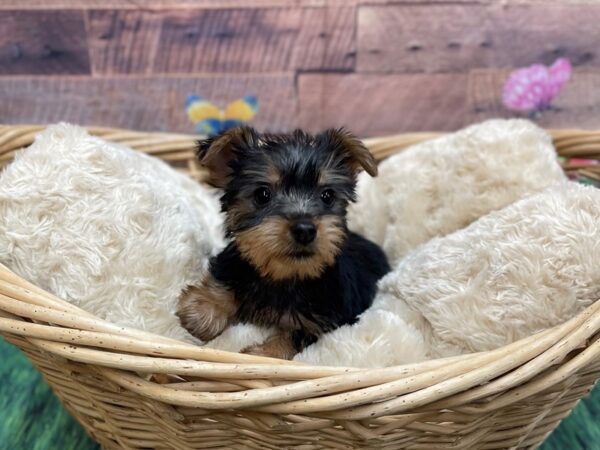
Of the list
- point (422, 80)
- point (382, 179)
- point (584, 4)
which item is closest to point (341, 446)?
point (382, 179)

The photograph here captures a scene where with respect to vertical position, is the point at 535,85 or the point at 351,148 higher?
the point at 535,85

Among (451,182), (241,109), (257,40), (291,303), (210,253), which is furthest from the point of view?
(241,109)

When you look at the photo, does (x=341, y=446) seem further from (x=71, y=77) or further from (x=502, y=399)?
(x=71, y=77)

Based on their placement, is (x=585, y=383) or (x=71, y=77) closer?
(x=585, y=383)

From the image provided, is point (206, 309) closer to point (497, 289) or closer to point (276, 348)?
point (276, 348)

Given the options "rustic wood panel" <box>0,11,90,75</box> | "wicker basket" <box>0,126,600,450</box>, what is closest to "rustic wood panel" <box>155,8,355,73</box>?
"rustic wood panel" <box>0,11,90,75</box>

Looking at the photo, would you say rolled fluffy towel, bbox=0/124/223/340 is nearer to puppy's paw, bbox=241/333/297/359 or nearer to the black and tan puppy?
the black and tan puppy

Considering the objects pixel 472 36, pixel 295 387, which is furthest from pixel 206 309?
pixel 472 36
